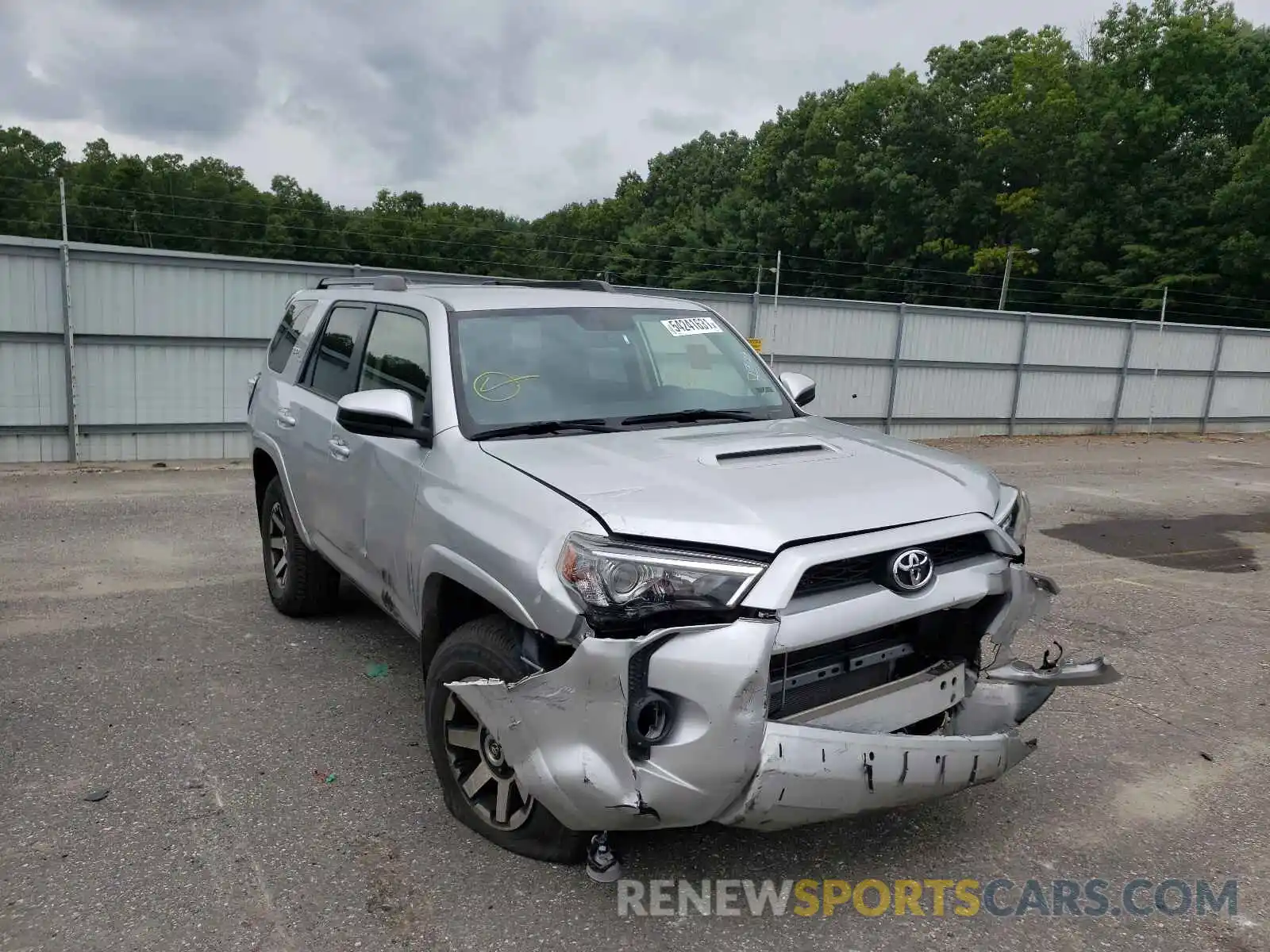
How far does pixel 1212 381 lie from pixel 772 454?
2049 centimetres

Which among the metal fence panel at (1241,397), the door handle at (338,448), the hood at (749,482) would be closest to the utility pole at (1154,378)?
the metal fence panel at (1241,397)

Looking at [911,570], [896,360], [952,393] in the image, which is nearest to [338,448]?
[911,570]

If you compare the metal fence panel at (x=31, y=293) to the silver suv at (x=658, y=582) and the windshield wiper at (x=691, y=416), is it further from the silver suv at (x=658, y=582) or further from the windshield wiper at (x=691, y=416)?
the windshield wiper at (x=691, y=416)

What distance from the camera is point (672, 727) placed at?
8.62 feet

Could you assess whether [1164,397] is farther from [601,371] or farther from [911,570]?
[911,570]

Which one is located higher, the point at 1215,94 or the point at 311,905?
the point at 1215,94

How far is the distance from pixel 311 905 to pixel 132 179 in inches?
2091

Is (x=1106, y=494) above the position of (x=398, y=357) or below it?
below

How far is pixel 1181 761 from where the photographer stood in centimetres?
417

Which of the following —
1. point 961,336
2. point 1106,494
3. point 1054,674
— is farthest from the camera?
point 961,336

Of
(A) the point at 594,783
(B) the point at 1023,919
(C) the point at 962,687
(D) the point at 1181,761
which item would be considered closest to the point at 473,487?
(A) the point at 594,783

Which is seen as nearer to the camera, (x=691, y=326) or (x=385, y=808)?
(x=385, y=808)

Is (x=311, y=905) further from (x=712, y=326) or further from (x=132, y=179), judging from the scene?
(x=132, y=179)

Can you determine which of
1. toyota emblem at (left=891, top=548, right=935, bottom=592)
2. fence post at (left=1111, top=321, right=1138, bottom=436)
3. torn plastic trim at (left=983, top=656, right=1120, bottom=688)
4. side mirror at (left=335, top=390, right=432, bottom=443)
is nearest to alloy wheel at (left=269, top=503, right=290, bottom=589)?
side mirror at (left=335, top=390, right=432, bottom=443)
